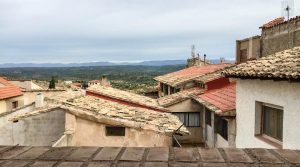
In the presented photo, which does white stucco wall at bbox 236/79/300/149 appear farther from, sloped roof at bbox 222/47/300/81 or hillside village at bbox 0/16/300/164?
sloped roof at bbox 222/47/300/81

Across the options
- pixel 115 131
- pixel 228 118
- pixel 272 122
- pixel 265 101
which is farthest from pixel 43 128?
pixel 272 122

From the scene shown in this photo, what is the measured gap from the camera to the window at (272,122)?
9.60 m

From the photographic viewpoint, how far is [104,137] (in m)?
12.5

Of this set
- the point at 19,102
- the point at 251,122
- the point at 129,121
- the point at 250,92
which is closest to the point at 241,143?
the point at 251,122

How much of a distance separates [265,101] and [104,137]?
569 centimetres

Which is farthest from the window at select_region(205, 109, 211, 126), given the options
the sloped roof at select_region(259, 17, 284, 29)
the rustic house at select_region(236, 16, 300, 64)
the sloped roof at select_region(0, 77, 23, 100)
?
the sloped roof at select_region(0, 77, 23, 100)

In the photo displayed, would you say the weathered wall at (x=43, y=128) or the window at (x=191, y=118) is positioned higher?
the weathered wall at (x=43, y=128)

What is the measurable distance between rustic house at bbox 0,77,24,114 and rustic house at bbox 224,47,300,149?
74.9 feet

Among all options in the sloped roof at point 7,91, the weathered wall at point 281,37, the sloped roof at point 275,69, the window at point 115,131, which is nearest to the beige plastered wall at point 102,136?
the window at point 115,131

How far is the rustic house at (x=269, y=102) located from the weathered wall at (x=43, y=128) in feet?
21.6

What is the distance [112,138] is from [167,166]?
9.99 metres

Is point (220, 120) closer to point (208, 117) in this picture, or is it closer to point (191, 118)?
point (208, 117)

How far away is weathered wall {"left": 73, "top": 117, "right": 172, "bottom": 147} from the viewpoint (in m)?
12.3

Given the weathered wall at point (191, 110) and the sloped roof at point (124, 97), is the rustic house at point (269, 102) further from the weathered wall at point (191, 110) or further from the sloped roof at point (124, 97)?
the weathered wall at point (191, 110)
